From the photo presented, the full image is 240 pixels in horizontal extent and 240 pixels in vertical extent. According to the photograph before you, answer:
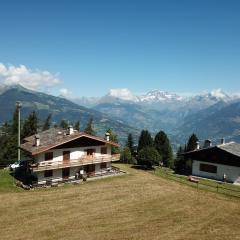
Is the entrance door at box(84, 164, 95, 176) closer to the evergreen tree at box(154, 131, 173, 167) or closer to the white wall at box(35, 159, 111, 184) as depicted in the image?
the white wall at box(35, 159, 111, 184)

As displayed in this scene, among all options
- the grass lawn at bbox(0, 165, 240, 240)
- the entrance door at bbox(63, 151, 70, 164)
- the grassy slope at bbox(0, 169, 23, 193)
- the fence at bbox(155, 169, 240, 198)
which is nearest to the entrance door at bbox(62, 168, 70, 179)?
the entrance door at bbox(63, 151, 70, 164)

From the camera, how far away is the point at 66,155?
56750 mm

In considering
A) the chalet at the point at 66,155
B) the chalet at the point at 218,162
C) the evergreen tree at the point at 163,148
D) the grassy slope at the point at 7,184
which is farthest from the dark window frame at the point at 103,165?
the evergreen tree at the point at 163,148

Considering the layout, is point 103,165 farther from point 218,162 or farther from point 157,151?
point 157,151

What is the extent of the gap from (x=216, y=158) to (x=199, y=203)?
20553mm

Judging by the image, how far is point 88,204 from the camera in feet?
143

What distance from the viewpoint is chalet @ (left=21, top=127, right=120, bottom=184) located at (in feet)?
176

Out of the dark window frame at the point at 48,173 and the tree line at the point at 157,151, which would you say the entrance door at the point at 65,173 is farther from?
the tree line at the point at 157,151

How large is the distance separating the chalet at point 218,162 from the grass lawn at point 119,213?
39.3ft

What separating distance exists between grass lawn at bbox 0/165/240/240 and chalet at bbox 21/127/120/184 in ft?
13.5

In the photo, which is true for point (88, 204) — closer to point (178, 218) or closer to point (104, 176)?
point (178, 218)

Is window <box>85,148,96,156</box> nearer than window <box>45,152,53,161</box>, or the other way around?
window <box>45,152,53,161</box>

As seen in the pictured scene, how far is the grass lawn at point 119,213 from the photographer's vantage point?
113 ft

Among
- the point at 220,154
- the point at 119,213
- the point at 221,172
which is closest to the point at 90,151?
the point at 119,213
